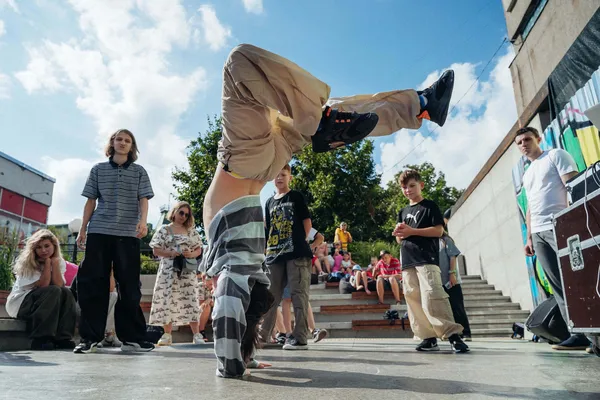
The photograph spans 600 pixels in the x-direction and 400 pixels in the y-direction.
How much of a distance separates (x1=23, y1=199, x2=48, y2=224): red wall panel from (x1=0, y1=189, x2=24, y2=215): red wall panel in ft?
2.58

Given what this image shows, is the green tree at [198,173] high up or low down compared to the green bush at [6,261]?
up

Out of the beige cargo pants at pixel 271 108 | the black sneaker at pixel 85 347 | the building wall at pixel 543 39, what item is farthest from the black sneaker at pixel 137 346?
the building wall at pixel 543 39

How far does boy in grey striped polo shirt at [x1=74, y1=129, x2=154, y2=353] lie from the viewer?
375 centimetres

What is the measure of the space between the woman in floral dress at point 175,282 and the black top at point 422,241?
2607 millimetres

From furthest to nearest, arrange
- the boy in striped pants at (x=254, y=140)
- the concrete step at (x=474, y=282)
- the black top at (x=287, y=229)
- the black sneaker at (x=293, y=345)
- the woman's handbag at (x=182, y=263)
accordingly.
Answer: the concrete step at (x=474, y=282), the woman's handbag at (x=182, y=263), the black top at (x=287, y=229), the black sneaker at (x=293, y=345), the boy in striped pants at (x=254, y=140)

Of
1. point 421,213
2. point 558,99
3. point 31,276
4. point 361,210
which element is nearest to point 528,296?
point 558,99

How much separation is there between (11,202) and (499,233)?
39708mm

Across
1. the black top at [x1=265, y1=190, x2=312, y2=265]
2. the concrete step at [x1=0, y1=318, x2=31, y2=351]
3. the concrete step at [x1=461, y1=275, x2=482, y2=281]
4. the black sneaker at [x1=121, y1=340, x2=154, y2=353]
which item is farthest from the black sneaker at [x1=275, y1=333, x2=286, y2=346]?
the concrete step at [x1=461, y1=275, x2=482, y2=281]

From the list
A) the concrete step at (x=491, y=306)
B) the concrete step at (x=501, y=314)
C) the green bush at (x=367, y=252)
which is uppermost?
the green bush at (x=367, y=252)

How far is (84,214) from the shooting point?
154 inches

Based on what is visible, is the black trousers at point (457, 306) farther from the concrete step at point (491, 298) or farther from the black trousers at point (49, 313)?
the black trousers at point (49, 313)

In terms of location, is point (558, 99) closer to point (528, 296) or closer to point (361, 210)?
point (528, 296)

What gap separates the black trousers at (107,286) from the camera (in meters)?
3.74

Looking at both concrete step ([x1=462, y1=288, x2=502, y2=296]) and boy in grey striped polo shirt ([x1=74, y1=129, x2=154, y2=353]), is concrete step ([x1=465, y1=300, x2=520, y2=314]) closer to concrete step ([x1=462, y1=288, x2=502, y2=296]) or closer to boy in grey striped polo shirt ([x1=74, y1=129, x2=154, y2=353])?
concrete step ([x1=462, y1=288, x2=502, y2=296])
